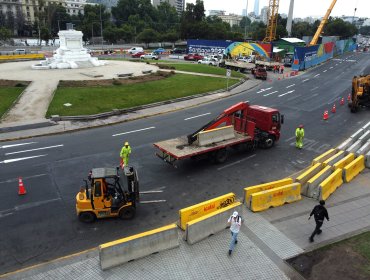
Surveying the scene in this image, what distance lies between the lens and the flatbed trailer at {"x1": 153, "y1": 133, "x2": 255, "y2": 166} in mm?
15844

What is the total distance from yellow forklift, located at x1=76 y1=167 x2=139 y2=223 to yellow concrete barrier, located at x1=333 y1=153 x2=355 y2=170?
387 inches

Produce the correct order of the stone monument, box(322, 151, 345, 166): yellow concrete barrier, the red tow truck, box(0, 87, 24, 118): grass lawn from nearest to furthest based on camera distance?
box(322, 151, 345, 166): yellow concrete barrier, the red tow truck, box(0, 87, 24, 118): grass lawn, the stone monument

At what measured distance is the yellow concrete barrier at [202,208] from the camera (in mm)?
11548

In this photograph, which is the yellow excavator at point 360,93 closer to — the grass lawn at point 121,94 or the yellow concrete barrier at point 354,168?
the yellow concrete barrier at point 354,168

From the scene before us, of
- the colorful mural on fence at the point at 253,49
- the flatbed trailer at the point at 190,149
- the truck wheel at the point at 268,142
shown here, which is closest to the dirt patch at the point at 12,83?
the flatbed trailer at the point at 190,149

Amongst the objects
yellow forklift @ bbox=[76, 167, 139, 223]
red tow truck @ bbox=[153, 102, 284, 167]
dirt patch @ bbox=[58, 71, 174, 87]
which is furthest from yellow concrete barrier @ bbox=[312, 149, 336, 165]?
dirt patch @ bbox=[58, 71, 174, 87]

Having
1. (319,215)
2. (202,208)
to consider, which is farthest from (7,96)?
(319,215)

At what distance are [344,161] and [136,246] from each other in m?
11.5

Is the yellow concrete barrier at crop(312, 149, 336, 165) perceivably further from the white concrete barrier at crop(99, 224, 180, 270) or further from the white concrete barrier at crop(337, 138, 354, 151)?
the white concrete barrier at crop(99, 224, 180, 270)

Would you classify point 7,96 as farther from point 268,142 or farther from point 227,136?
point 268,142

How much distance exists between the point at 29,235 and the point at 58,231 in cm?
95

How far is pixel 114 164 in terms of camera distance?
17375 mm

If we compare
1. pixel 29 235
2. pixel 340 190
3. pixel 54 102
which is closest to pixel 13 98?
pixel 54 102

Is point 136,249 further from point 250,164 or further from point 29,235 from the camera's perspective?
point 250,164
